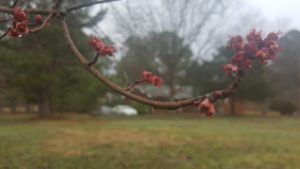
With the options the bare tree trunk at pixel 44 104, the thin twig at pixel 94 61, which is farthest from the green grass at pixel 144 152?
the bare tree trunk at pixel 44 104

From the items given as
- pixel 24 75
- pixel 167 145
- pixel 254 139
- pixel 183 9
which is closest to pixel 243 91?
pixel 183 9

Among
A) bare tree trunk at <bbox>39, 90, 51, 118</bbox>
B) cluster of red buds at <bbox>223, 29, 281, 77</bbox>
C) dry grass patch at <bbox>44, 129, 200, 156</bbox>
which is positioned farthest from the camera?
bare tree trunk at <bbox>39, 90, 51, 118</bbox>

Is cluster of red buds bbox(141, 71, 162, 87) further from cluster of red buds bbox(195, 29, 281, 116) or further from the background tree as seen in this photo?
the background tree

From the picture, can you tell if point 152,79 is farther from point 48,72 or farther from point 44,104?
point 44,104

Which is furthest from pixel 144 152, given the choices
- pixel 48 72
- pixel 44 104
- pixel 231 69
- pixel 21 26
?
pixel 44 104

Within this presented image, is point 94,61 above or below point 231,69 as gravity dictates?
above

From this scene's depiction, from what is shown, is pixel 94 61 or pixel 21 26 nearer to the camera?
pixel 21 26

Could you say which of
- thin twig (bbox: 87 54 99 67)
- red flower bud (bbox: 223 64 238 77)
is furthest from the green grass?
red flower bud (bbox: 223 64 238 77)

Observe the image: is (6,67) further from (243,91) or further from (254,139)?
(243,91)
